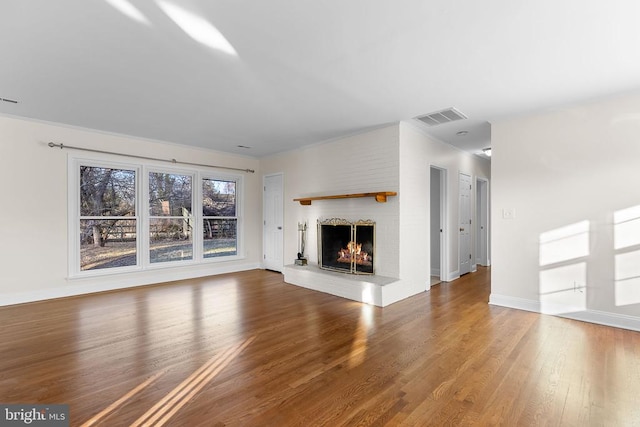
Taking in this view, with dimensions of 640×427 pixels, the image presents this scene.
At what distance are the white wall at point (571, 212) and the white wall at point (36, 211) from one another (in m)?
5.86

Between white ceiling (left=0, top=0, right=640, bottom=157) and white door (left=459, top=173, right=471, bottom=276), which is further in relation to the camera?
white door (left=459, top=173, right=471, bottom=276)

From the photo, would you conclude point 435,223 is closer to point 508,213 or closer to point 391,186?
point 508,213

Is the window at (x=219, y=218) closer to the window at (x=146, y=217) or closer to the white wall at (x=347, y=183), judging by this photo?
the window at (x=146, y=217)

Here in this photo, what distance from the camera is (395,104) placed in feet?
11.6

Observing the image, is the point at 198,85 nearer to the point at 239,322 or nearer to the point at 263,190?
the point at 239,322

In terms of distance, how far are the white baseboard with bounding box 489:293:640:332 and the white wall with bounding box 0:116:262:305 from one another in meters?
5.79

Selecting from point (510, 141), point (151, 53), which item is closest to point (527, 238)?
point (510, 141)

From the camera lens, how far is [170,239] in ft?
18.2

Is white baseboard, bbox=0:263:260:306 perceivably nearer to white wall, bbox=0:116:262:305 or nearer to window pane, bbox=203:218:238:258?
white wall, bbox=0:116:262:305

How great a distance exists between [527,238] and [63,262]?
6.46 metres

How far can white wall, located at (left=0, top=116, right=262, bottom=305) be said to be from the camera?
4.00m

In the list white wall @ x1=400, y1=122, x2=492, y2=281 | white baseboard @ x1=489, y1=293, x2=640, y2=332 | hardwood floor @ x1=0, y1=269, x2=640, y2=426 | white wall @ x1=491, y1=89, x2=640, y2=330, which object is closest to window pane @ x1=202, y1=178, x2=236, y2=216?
hardwood floor @ x1=0, y1=269, x2=640, y2=426

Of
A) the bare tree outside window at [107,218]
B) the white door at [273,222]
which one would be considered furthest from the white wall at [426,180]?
the bare tree outside window at [107,218]
